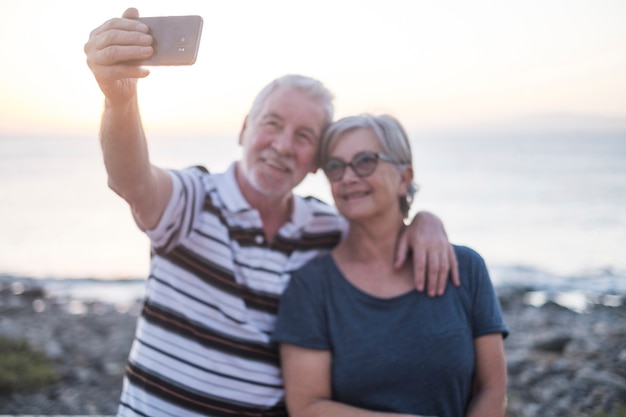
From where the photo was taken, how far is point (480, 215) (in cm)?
2692

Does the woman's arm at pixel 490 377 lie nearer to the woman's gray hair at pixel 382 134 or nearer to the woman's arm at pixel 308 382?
the woman's arm at pixel 308 382

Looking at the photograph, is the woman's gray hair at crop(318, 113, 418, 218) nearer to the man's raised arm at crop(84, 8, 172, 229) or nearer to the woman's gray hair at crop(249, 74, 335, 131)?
the woman's gray hair at crop(249, 74, 335, 131)

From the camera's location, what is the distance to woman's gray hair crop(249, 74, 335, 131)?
365 cm

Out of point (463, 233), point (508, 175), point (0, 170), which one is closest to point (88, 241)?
point (463, 233)

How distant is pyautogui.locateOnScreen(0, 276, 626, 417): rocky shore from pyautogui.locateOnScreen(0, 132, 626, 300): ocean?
2340mm

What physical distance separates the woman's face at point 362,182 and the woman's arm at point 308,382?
701 mm

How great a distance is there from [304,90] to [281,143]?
31 cm

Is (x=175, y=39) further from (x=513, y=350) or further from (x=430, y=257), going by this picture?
(x=513, y=350)

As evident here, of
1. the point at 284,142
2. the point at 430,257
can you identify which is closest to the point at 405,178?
the point at 430,257

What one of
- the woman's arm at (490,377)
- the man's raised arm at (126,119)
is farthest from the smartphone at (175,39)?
the woman's arm at (490,377)

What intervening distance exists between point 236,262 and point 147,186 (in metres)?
0.60

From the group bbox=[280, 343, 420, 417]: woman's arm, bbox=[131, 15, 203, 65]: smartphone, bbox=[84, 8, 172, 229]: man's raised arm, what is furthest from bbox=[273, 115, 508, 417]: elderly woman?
bbox=[131, 15, 203, 65]: smartphone

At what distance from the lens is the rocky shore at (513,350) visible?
685 centimetres

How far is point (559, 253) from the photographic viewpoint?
19.0m
